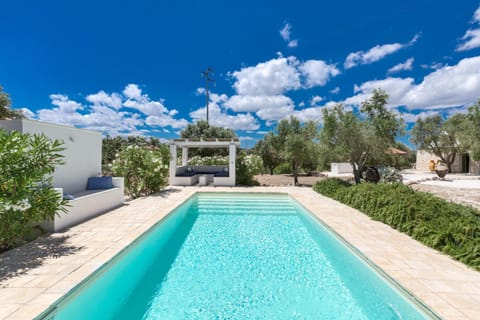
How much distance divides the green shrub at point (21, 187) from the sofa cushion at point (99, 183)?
3937 millimetres

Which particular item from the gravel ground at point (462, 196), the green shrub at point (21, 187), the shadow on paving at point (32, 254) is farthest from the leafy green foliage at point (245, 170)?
the green shrub at point (21, 187)

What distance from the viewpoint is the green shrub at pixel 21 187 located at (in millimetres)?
4188

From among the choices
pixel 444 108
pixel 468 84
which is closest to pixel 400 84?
pixel 468 84

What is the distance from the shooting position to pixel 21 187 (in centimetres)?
425

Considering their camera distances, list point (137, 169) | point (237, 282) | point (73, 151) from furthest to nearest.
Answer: point (137, 169) < point (73, 151) < point (237, 282)

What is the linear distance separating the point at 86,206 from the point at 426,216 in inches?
394

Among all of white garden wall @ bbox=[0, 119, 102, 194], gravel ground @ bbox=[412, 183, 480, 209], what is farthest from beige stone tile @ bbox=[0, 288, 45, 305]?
gravel ground @ bbox=[412, 183, 480, 209]

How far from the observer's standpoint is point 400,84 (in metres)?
16.8

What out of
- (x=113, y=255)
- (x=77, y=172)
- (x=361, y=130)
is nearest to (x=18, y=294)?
(x=113, y=255)

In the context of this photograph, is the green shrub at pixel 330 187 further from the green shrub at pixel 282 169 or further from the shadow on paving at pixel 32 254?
the green shrub at pixel 282 169

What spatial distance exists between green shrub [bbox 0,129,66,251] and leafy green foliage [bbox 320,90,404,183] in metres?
11.3

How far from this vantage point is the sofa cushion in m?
8.69

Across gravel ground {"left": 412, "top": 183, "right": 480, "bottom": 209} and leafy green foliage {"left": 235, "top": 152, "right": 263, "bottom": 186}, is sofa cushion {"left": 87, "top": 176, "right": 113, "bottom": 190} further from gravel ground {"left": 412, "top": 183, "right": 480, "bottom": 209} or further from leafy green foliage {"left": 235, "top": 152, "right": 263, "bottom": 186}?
gravel ground {"left": 412, "top": 183, "right": 480, "bottom": 209}

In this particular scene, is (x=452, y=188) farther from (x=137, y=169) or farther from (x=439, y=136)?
(x=137, y=169)
